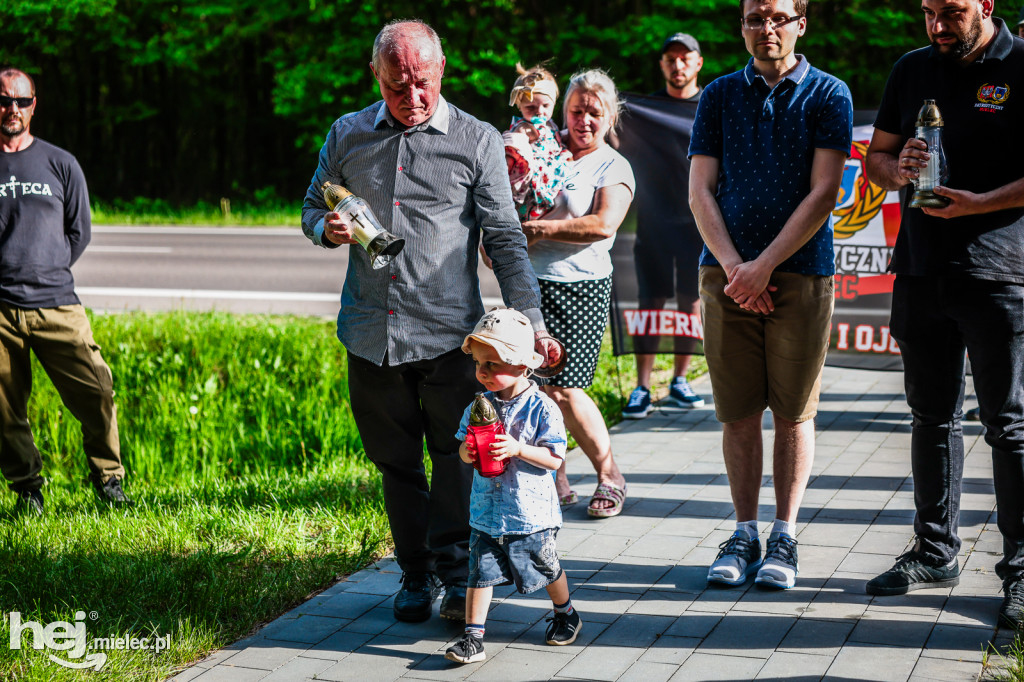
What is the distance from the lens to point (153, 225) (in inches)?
920

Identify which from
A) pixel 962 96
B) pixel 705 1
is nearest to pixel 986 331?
pixel 962 96

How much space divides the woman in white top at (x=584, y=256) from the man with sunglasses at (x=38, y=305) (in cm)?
251

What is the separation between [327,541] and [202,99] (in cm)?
2913

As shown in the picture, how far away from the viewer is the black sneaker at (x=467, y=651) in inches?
143

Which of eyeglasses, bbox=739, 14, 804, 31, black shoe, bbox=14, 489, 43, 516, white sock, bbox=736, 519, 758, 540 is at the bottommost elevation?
black shoe, bbox=14, 489, 43, 516

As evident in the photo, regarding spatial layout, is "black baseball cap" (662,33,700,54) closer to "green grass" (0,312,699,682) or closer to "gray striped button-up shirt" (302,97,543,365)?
"green grass" (0,312,699,682)

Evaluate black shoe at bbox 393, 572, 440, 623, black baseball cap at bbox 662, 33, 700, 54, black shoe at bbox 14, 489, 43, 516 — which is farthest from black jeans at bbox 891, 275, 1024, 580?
Answer: black shoe at bbox 14, 489, 43, 516

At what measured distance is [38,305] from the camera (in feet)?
18.4

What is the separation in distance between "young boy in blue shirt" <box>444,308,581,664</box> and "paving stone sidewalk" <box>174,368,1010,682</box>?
233 mm

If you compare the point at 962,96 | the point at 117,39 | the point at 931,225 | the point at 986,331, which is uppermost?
the point at 117,39

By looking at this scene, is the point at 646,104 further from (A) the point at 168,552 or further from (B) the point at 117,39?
(B) the point at 117,39

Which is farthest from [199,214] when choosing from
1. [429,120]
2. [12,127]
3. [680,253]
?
[429,120]

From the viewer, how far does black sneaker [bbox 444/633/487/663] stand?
143 inches

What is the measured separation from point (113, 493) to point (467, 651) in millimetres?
2958
